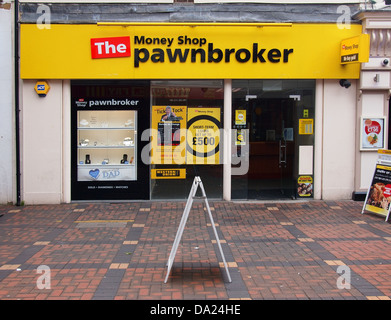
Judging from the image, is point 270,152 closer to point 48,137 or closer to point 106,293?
point 48,137

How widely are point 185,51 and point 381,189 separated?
5.22 m

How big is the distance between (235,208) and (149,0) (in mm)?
5163

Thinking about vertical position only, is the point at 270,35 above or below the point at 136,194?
above

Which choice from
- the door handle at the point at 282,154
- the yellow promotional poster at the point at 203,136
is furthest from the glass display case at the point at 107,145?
the door handle at the point at 282,154

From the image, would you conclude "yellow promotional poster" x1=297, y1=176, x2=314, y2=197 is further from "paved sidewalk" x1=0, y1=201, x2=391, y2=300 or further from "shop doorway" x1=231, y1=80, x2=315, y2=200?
"paved sidewalk" x1=0, y1=201, x2=391, y2=300

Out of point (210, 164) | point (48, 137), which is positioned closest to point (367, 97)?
point (210, 164)

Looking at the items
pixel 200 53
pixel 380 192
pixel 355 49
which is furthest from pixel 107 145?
pixel 380 192

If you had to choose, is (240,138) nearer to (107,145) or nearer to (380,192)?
(107,145)

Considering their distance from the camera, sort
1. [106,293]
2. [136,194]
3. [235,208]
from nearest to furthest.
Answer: [106,293]
[235,208]
[136,194]

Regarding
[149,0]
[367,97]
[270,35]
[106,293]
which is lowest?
[106,293]

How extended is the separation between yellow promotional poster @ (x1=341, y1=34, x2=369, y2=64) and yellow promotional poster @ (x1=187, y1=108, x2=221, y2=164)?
317cm

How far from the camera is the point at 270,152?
11.9 m

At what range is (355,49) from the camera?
9.62 meters

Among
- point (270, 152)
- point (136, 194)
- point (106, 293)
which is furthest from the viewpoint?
point (270, 152)
